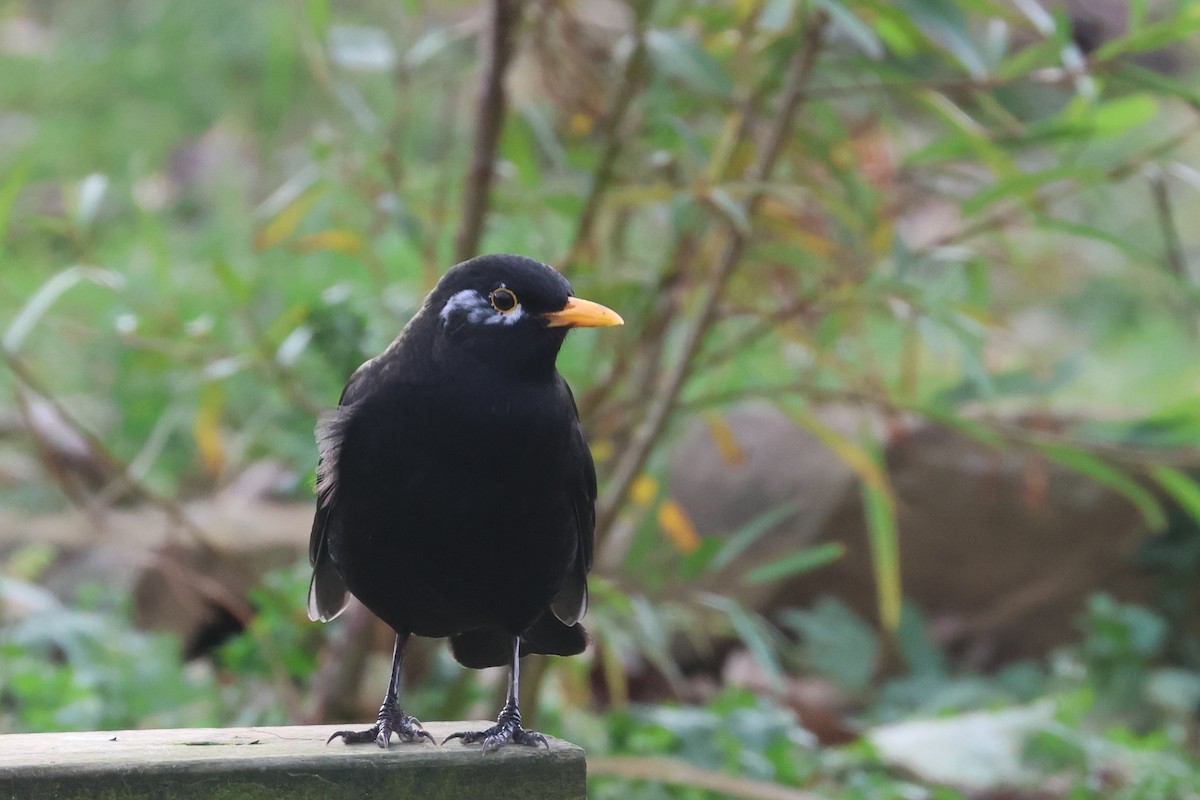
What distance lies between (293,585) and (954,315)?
76.7 inches

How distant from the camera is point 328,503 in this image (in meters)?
2.15

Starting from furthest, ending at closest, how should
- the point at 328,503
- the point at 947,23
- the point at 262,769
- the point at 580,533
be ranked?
the point at 947,23
the point at 580,533
the point at 328,503
the point at 262,769

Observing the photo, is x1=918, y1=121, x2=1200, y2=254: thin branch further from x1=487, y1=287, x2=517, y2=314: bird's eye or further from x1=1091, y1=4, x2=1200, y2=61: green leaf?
x1=487, y1=287, x2=517, y2=314: bird's eye

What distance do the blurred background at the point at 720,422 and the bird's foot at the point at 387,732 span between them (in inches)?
49.5

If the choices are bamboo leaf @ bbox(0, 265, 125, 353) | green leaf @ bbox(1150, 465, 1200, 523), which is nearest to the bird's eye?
bamboo leaf @ bbox(0, 265, 125, 353)

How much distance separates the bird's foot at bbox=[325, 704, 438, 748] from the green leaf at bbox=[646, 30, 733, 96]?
154 cm

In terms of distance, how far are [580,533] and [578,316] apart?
0.43 meters

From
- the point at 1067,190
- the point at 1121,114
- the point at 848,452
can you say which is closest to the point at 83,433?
the point at 848,452

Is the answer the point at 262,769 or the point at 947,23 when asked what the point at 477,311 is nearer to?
the point at 262,769

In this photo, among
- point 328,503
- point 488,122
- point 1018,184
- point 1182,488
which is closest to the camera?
point 328,503

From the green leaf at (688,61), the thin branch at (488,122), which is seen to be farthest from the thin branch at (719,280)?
the thin branch at (488,122)

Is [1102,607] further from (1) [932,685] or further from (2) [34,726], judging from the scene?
(2) [34,726]

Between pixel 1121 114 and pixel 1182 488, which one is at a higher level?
pixel 1121 114

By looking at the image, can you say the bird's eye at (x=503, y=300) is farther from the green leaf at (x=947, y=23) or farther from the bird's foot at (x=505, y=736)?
the green leaf at (x=947, y=23)
